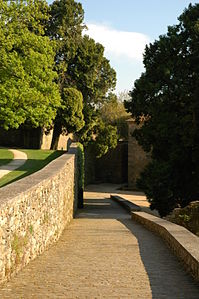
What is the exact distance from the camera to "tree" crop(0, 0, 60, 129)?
2144cm

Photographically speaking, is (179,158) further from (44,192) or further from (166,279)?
(166,279)

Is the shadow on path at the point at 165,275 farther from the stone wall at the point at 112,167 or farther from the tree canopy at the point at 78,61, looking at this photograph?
the stone wall at the point at 112,167

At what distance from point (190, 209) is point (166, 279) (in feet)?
30.1

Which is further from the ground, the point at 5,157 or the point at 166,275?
the point at 5,157

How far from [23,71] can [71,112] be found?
42.7 feet

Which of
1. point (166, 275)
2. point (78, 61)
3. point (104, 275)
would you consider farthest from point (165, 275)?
point (78, 61)

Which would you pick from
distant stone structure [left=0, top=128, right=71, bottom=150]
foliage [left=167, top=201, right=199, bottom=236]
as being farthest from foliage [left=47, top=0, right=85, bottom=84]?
foliage [left=167, top=201, right=199, bottom=236]

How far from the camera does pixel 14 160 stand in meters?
24.0

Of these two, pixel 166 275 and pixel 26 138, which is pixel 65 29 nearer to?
pixel 26 138

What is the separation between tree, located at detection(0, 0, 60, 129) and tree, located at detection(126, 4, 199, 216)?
4.98m

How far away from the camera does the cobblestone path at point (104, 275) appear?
15.8 feet

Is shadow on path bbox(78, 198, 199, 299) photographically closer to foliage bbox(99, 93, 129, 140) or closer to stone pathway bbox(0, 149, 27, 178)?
stone pathway bbox(0, 149, 27, 178)

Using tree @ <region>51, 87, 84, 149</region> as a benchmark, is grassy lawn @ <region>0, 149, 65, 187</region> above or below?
below

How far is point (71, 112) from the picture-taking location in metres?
34.5
